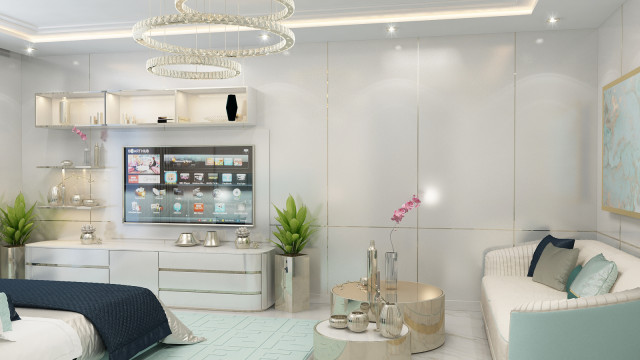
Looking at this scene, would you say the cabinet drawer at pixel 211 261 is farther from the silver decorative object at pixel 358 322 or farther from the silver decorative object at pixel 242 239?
the silver decorative object at pixel 358 322

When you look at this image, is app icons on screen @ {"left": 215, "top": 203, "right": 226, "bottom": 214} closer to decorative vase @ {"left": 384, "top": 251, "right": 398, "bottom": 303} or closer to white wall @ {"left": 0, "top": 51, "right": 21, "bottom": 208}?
decorative vase @ {"left": 384, "top": 251, "right": 398, "bottom": 303}

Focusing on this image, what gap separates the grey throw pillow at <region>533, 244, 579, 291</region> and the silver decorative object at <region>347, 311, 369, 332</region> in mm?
1774

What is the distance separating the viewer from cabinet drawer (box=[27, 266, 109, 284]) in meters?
5.39

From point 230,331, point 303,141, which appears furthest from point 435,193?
point 230,331

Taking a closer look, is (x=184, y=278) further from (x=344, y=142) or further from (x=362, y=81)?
(x=362, y=81)

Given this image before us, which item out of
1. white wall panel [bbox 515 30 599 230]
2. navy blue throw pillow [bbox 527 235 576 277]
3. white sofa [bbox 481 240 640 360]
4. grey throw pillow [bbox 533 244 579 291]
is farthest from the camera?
white wall panel [bbox 515 30 599 230]

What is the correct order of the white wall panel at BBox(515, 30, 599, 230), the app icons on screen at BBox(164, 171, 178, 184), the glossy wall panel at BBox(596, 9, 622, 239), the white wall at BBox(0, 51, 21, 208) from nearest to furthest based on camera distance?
the glossy wall panel at BBox(596, 9, 622, 239) < the white wall panel at BBox(515, 30, 599, 230) < the app icons on screen at BBox(164, 171, 178, 184) < the white wall at BBox(0, 51, 21, 208)

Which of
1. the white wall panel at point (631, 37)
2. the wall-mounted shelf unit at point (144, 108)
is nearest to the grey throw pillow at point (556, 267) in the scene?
the white wall panel at point (631, 37)

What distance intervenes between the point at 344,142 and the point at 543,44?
2118 millimetres

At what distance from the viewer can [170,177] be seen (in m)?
5.71

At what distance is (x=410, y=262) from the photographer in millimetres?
5234

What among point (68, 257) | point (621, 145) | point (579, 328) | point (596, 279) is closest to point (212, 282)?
point (68, 257)

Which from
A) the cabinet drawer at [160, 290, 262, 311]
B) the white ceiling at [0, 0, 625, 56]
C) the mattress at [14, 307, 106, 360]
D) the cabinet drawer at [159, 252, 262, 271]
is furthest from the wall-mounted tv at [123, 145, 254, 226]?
the mattress at [14, 307, 106, 360]

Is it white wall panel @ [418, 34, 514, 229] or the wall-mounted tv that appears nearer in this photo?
white wall panel @ [418, 34, 514, 229]
